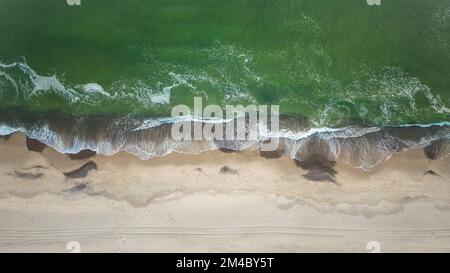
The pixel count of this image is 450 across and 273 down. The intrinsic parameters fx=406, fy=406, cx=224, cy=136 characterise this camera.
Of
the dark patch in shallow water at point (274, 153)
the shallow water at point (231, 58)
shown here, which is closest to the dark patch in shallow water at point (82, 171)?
the shallow water at point (231, 58)

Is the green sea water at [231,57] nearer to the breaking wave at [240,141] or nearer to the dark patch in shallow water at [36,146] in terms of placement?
the breaking wave at [240,141]

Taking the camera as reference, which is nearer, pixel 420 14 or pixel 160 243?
pixel 160 243

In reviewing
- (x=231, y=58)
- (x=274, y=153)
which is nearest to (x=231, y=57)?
(x=231, y=58)

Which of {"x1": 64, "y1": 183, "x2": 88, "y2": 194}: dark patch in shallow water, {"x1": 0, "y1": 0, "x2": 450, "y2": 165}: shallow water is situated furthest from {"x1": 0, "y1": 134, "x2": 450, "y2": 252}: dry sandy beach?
{"x1": 0, "y1": 0, "x2": 450, "y2": 165}: shallow water

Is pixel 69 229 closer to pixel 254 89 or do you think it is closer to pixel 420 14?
pixel 254 89

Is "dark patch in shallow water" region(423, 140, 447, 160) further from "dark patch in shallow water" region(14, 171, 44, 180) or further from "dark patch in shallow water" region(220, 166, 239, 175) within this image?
"dark patch in shallow water" region(14, 171, 44, 180)
